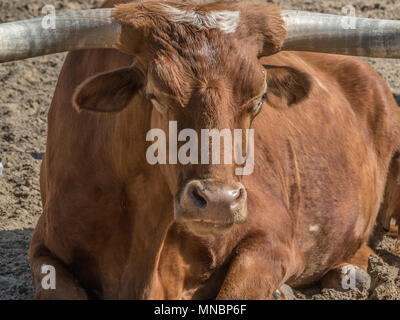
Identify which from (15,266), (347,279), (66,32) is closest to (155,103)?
(66,32)

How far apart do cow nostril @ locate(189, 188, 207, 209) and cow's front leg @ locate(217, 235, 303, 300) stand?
0.96 metres

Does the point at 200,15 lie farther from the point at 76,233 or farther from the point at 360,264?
the point at 360,264

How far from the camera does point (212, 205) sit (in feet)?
11.0

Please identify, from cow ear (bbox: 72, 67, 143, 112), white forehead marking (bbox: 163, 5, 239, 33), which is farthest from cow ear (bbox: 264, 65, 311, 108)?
cow ear (bbox: 72, 67, 143, 112)

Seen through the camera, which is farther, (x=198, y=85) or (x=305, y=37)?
(x=305, y=37)

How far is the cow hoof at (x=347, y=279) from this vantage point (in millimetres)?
5230

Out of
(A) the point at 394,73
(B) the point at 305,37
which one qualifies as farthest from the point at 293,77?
(A) the point at 394,73

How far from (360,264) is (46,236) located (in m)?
2.30

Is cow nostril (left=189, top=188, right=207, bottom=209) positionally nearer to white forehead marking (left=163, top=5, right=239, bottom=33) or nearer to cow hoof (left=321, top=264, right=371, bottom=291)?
white forehead marking (left=163, top=5, right=239, bottom=33)

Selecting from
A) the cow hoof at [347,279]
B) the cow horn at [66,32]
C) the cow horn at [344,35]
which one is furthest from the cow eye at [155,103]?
the cow hoof at [347,279]

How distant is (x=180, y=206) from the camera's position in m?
3.48

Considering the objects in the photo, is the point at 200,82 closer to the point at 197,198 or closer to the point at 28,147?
the point at 197,198

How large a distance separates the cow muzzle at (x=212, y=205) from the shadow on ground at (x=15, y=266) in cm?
163

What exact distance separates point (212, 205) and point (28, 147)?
3699 millimetres
